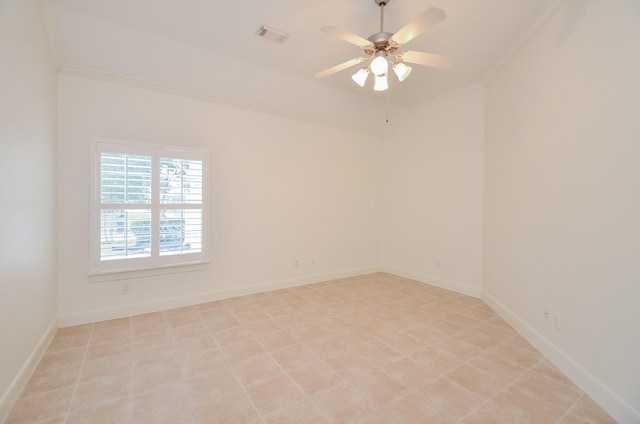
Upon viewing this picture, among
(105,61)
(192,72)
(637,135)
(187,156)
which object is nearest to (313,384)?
(637,135)

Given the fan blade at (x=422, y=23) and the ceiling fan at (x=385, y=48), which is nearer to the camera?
the fan blade at (x=422, y=23)

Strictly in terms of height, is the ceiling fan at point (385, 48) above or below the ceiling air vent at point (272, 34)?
below

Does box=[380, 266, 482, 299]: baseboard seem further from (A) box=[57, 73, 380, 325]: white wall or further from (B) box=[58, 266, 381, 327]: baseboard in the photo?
(B) box=[58, 266, 381, 327]: baseboard

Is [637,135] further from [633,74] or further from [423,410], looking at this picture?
[423,410]

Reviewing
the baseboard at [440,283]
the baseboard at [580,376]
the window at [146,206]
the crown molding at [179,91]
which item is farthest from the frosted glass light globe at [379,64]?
the baseboard at [440,283]

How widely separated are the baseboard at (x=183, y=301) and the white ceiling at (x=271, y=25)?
8.46 ft

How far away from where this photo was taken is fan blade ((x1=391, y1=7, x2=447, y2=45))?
1.70m

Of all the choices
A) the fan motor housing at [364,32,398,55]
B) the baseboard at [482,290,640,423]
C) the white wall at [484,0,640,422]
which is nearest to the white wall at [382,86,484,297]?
the white wall at [484,0,640,422]

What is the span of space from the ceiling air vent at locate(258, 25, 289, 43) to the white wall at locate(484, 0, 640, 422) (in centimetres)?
244

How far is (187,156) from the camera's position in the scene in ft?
11.2

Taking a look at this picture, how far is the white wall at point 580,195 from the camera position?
169cm

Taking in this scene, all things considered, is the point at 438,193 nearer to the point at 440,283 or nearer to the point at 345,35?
the point at 440,283

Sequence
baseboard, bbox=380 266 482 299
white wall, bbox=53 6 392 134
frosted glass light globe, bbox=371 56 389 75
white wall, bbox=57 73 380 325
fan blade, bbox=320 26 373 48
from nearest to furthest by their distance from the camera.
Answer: fan blade, bbox=320 26 373 48 → frosted glass light globe, bbox=371 56 389 75 → white wall, bbox=53 6 392 134 → white wall, bbox=57 73 380 325 → baseboard, bbox=380 266 482 299

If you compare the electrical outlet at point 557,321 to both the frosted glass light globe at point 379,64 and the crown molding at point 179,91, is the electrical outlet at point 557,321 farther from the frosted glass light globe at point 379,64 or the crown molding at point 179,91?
the crown molding at point 179,91
